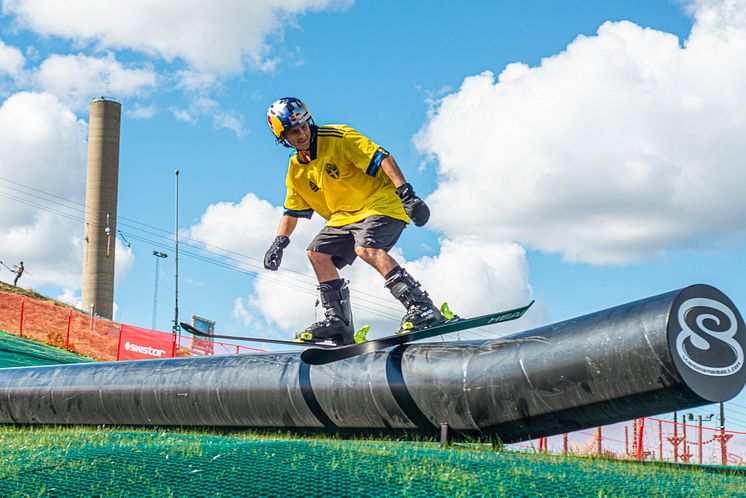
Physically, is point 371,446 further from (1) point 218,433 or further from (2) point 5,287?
(2) point 5,287

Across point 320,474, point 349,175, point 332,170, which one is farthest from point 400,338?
point 320,474

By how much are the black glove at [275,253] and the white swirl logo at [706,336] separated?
3773mm

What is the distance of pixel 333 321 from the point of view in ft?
20.5

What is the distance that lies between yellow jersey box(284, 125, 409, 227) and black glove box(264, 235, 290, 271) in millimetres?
658

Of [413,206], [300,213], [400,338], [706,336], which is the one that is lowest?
[706,336]

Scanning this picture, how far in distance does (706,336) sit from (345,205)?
3052mm

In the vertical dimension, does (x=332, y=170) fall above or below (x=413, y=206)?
above

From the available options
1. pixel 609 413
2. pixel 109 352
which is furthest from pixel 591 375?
pixel 109 352

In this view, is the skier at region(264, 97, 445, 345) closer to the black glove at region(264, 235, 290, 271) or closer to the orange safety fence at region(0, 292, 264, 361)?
the black glove at region(264, 235, 290, 271)

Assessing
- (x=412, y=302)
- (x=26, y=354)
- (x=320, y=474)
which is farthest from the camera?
(x=26, y=354)

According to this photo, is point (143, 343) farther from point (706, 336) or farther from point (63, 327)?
point (706, 336)

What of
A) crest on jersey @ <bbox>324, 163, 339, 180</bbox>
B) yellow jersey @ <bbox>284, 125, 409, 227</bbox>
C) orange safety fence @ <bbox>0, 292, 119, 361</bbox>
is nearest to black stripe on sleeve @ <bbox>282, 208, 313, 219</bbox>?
yellow jersey @ <bbox>284, 125, 409, 227</bbox>

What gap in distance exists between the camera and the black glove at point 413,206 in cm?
570

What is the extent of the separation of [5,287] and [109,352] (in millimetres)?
19874
